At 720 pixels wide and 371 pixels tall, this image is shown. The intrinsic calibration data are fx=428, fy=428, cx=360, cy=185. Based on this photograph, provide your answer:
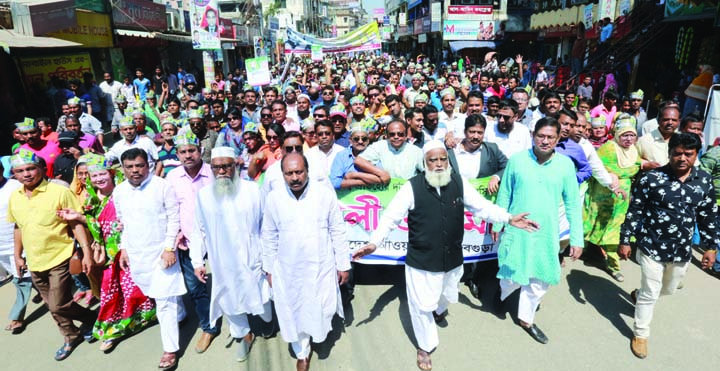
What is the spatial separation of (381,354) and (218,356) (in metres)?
1.35

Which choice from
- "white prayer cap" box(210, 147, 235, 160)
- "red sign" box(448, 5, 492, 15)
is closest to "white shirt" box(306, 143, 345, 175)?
"white prayer cap" box(210, 147, 235, 160)

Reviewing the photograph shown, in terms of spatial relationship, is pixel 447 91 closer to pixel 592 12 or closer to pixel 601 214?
pixel 601 214

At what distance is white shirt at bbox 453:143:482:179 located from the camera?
4.12 m

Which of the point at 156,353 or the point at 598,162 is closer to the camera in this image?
the point at 156,353

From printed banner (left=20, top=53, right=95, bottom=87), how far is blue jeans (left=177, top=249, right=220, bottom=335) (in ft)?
36.6

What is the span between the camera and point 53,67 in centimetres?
1232

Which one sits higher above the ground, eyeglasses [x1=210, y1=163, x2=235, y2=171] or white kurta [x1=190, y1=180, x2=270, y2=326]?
eyeglasses [x1=210, y1=163, x2=235, y2=171]

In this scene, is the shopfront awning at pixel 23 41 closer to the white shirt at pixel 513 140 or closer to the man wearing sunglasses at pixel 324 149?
the man wearing sunglasses at pixel 324 149

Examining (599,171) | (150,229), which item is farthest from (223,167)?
(599,171)

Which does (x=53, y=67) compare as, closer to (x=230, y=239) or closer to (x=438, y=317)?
(x=230, y=239)

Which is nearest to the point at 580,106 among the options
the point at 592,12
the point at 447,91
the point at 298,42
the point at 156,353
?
the point at 447,91

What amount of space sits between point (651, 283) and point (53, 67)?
48.8ft

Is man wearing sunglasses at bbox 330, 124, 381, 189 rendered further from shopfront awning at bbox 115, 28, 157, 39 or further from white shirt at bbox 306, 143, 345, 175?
shopfront awning at bbox 115, 28, 157, 39

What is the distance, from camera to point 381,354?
351 cm
